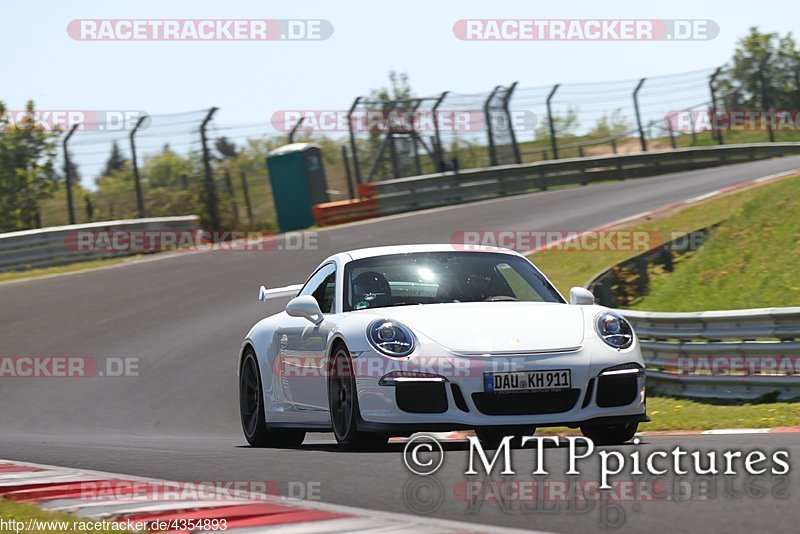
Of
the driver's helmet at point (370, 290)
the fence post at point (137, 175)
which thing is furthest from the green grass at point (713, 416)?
the fence post at point (137, 175)

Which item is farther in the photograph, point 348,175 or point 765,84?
point 765,84

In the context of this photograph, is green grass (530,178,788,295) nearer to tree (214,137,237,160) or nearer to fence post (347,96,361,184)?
fence post (347,96,361,184)

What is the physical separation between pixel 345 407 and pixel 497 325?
3.23 feet

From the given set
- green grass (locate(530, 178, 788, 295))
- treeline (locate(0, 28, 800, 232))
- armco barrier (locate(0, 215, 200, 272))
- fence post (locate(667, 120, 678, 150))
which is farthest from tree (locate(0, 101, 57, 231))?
fence post (locate(667, 120, 678, 150))

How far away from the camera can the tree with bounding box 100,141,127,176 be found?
2686 centimetres

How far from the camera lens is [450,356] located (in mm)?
7141

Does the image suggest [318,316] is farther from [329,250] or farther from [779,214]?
[329,250]

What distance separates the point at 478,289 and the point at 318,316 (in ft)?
3.38

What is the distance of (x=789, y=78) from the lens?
1479 inches

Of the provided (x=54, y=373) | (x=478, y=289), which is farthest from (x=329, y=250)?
(x=478, y=289)

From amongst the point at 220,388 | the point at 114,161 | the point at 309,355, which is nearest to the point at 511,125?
the point at 114,161

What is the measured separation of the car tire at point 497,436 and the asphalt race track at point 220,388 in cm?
20

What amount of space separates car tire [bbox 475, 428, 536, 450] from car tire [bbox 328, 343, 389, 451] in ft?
1.94

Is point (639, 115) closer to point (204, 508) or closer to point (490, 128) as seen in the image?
point (490, 128)
